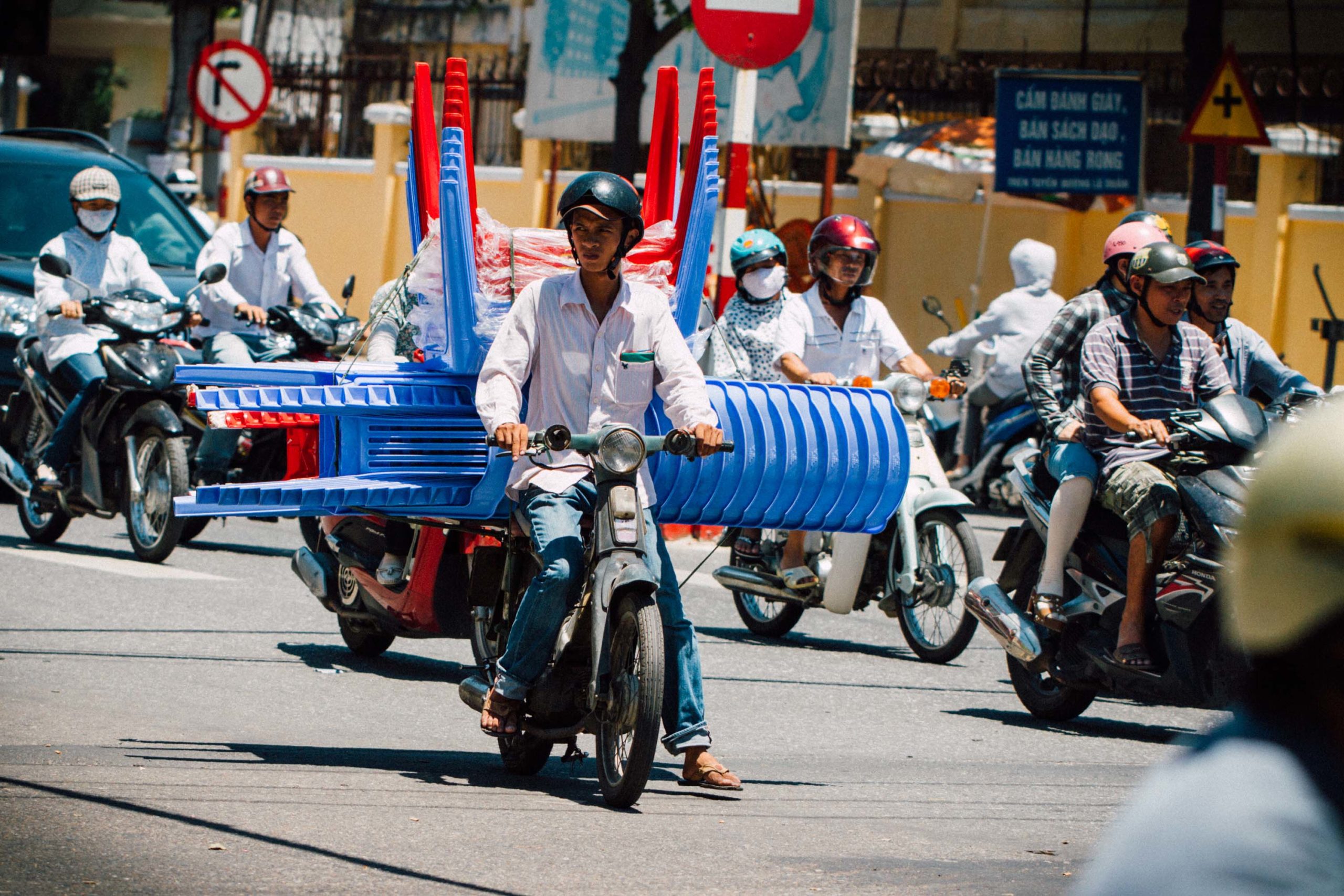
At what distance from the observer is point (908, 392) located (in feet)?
31.4

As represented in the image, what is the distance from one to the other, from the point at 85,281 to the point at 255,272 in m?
1.02

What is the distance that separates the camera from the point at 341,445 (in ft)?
22.6

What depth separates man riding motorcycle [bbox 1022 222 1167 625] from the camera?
7.63 meters

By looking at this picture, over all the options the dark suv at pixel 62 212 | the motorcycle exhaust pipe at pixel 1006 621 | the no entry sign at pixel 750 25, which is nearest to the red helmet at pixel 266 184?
the dark suv at pixel 62 212

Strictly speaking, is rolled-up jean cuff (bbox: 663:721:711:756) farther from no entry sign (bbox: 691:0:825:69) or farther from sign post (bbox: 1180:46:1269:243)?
sign post (bbox: 1180:46:1269:243)

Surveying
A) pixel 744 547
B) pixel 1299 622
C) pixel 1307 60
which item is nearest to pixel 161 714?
pixel 744 547

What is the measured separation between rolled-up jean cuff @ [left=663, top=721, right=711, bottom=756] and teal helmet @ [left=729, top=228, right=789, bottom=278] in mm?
4888

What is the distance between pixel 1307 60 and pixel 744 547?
52.1 ft

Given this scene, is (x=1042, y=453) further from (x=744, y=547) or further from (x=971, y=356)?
(x=971, y=356)

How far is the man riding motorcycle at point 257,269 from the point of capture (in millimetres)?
11586

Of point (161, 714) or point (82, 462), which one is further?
point (82, 462)

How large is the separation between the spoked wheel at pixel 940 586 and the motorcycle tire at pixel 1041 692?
1047 millimetres

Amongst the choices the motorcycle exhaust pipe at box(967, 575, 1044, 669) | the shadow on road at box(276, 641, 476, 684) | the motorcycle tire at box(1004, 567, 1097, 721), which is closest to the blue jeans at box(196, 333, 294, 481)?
the shadow on road at box(276, 641, 476, 684)

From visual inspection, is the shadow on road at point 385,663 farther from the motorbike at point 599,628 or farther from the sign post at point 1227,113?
the sign post at point 1227,113
